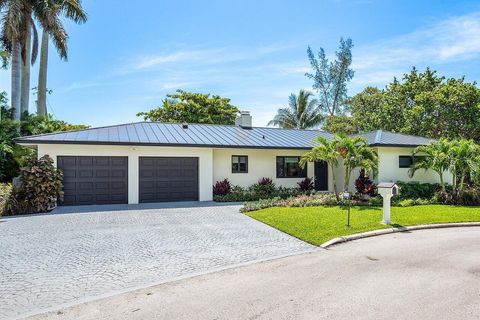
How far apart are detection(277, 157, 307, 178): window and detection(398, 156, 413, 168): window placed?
515cm

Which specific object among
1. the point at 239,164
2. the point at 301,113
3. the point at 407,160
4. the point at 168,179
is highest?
the point at 301,113

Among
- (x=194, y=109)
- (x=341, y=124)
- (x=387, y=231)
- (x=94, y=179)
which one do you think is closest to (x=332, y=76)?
(x=341, y=124)

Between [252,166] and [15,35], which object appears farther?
[15,35]

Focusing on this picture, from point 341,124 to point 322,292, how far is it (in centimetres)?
3120

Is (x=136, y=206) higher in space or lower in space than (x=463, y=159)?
lower

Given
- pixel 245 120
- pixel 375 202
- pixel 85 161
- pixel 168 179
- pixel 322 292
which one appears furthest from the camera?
pixel 245 120

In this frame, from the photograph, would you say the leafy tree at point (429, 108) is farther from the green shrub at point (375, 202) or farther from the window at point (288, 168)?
the green shrub at point (375, 202)

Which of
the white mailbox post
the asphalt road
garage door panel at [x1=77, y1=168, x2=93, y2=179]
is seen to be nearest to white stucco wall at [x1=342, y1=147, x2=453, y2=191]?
the white mailbox post

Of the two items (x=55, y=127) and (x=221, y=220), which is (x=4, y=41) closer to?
(x=55, y=127)

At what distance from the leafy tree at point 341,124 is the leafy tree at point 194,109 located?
10211 mm

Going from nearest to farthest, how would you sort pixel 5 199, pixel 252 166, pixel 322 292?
pixel 322 292 < pixel 5 199 < pixel 252 166

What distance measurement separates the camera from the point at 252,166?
1827cm

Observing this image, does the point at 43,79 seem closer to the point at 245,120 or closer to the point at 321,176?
the point at 245,120

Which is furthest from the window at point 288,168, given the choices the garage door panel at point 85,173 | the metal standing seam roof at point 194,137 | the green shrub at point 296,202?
the garage door panel at point 85,173
